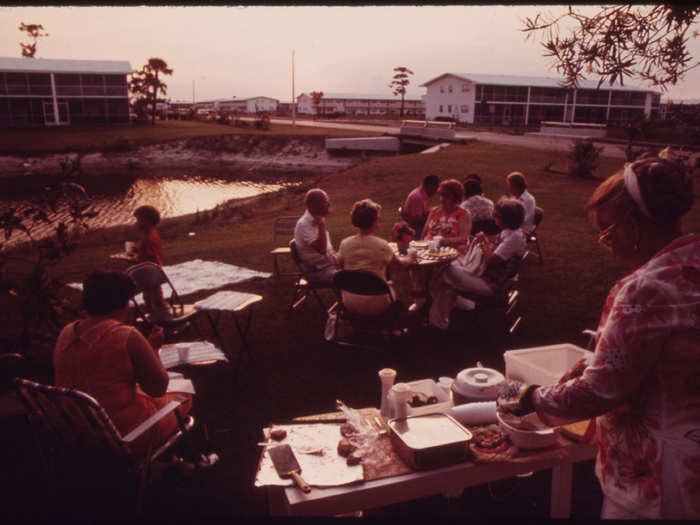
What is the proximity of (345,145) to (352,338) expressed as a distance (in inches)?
1283

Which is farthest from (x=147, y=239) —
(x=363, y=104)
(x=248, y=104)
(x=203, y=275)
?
(x=248, y=104)

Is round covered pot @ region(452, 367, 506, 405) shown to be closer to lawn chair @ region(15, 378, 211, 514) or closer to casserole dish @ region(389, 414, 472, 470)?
casserole dish @ region(389, 414, 472, 470)

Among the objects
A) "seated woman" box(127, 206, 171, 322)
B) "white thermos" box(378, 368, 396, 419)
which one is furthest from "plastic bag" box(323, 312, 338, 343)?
"white thermos" box(378, 368, 396, 419)

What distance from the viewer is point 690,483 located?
1.49 m

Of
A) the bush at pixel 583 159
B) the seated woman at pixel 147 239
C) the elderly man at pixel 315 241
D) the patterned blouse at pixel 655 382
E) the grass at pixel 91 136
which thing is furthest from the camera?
the grass at pixel 91 136

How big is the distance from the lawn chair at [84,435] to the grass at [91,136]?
40.7m

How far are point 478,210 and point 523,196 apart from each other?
0.79 m

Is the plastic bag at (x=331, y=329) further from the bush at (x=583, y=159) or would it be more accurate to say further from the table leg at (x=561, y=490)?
the bush at (x=583, y=159)

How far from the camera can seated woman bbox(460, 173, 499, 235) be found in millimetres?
7625

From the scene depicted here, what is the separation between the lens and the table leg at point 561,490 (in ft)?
8.73

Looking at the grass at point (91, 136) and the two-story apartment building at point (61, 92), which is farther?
the two-story apartment building at point (61, 92)

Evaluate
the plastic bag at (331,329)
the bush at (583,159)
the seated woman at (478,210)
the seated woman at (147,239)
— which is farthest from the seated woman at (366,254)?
the bush at (583,159)

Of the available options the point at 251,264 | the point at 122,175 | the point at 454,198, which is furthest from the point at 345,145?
the point at 454,198

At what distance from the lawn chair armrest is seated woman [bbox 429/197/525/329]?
342 cm
